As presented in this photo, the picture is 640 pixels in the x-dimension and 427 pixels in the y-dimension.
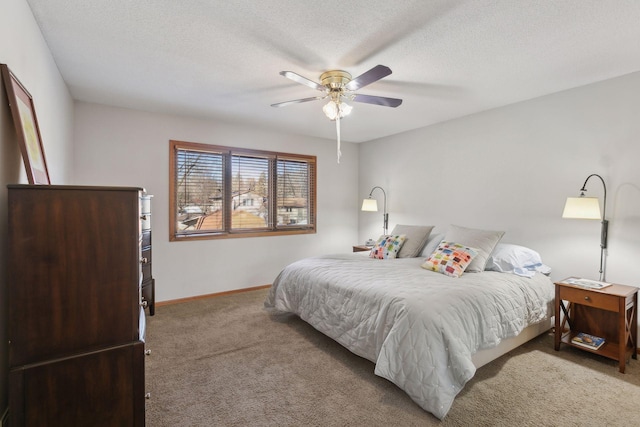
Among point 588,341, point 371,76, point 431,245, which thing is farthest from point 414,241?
point 371,76

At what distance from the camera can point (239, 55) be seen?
238 cm

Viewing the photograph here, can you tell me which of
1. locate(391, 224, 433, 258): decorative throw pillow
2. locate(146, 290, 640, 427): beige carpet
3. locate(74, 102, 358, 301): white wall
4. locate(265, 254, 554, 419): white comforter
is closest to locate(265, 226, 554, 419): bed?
locate(265, 254, 554, 419): white comforter

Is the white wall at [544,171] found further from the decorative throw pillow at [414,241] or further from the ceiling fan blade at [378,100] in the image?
the ceiling fan blade at [378,100]

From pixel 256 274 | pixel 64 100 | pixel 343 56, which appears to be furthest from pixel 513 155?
pixel 64 100

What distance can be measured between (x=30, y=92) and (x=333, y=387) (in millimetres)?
2751

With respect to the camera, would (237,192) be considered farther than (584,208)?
Yes

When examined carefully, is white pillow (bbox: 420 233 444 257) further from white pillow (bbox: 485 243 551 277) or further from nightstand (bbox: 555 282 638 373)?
nightstand (bbox: 555 282 638 373)

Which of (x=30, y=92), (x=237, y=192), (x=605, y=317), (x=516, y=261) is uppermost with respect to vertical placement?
(x=30, y=92)

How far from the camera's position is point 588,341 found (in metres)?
2.62

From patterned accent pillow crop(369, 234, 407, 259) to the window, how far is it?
161cm

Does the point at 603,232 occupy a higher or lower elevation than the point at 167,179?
lower

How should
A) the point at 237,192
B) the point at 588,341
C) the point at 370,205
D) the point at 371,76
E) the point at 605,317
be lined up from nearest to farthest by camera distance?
the point at 371,76
the point at 588,341
the point at 605,317
the point at 237,192
the point at 370,205

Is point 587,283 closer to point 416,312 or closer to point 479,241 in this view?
point 479,241

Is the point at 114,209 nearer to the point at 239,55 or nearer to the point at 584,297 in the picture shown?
the point at 239,55
